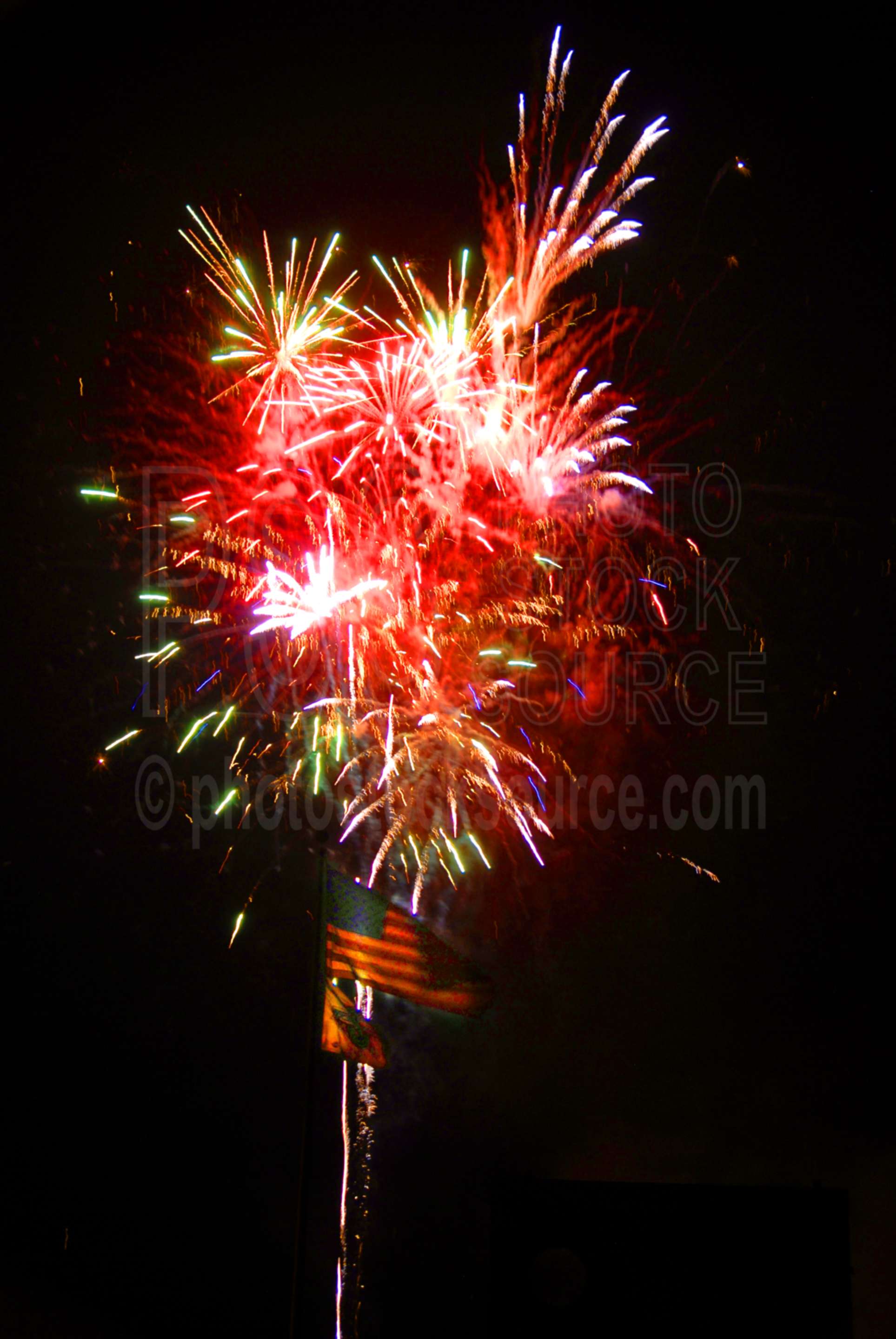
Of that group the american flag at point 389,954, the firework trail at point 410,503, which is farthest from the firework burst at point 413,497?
the american flag at point 389,954

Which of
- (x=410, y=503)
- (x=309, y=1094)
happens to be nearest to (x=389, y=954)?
(x=309, y=1094)

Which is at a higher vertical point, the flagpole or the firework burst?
the firework burst

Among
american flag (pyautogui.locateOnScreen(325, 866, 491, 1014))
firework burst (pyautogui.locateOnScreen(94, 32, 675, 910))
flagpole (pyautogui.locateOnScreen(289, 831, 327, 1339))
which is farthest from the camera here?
firework burst (pyautogui.locateOnScreen(94, 32, 675, 910))

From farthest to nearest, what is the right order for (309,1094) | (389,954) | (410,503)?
(410,503) → (389,954) → (309,1094)

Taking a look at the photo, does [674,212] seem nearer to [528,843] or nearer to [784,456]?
[784,456]

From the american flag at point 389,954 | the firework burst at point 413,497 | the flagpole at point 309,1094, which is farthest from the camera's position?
the firework burst at point 413,497

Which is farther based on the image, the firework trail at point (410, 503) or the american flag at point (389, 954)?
the firework trail at point (410, 503)

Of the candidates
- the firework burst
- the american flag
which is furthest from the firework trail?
the american flag

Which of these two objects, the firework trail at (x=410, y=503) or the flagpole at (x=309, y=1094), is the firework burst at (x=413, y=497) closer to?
the firework trail at (x=410, y=503)

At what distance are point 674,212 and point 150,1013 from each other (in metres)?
6.99

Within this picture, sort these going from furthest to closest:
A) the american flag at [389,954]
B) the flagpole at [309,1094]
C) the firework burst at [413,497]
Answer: the firework burst at [413,497], the american flag at [389,954], the flagpole at [309,1094]

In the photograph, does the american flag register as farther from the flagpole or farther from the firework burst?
the firework burst

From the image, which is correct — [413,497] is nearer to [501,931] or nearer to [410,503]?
[410,503]

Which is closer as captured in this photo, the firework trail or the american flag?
the american flag
